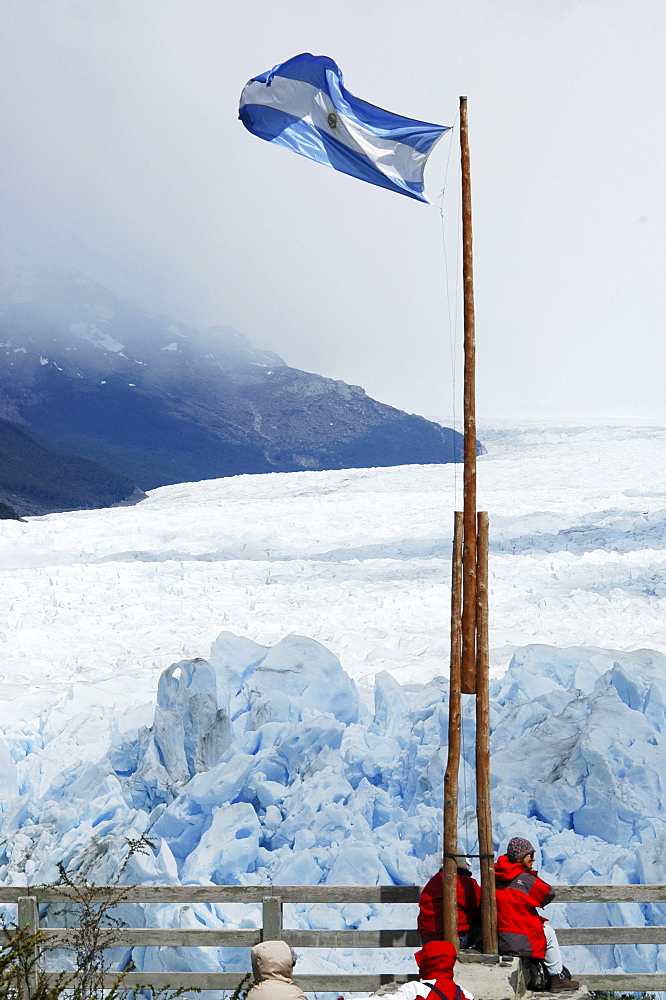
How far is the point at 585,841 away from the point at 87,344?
118126 mm

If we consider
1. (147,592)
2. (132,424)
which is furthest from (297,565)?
(132,424)

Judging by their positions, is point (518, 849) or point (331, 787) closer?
point (518, 849)

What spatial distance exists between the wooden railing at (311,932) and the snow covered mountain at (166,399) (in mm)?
59105

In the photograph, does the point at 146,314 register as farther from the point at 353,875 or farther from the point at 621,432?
the point at 353,875

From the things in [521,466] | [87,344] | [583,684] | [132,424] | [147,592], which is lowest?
[583,684]

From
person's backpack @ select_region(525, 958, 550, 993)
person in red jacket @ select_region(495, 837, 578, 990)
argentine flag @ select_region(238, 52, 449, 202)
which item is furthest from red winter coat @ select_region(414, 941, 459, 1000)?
argentine flag @ select_region(238, 52, 449, 202)

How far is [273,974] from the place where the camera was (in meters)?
2.36

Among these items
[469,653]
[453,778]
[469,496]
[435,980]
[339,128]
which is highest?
[339,128]

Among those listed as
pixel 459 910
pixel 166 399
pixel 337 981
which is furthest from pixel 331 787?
pixel 166 399

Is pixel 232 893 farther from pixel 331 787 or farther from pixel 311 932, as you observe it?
pixel 331 787

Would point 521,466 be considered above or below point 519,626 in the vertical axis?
above

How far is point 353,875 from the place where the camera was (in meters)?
5.59

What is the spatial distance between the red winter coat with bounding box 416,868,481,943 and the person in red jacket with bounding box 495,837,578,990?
0.34 ft

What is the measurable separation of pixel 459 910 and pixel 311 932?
74cm
